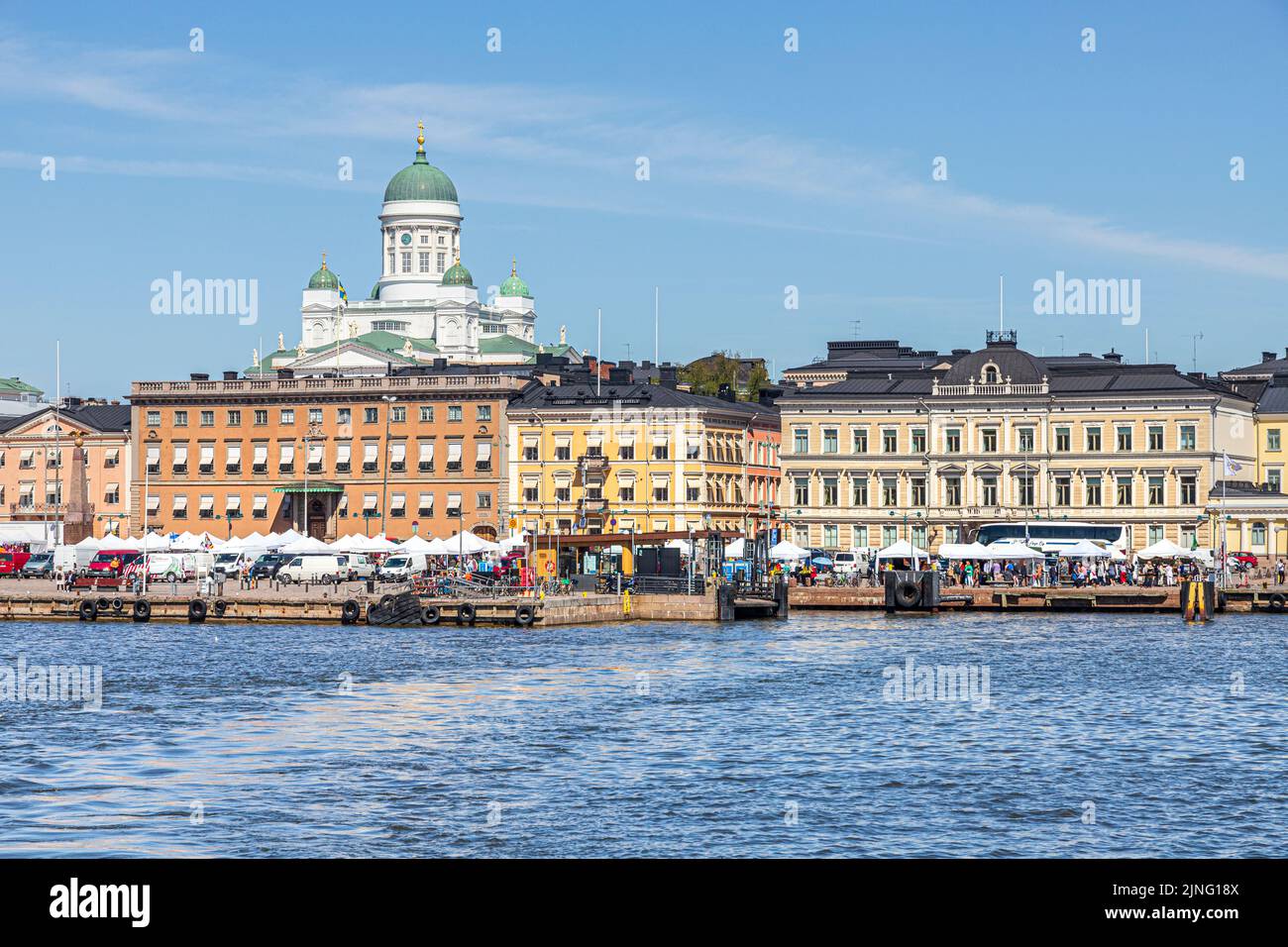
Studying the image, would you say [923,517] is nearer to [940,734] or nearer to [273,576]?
[273,576]

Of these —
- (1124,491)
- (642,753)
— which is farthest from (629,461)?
(642,753)

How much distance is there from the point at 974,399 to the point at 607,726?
8383cm

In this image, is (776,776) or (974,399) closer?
(776,776)

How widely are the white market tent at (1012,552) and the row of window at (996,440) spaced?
2315 centimetres

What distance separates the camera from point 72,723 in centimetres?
4494

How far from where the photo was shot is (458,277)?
634 ft

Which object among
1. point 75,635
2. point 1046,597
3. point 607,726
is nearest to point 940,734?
point 607,726

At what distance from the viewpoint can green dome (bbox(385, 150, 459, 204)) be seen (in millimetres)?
196000

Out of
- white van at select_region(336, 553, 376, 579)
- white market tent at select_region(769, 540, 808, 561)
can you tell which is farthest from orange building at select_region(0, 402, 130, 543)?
white market tent at select_region(769, 540, 808, 561)

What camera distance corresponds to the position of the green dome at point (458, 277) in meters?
193

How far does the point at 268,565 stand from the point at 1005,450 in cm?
4801

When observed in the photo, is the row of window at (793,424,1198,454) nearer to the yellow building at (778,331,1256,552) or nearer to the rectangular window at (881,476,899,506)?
the yellow building at (778,331,1256,552)

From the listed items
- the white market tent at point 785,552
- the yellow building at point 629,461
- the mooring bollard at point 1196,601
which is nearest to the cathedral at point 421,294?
the yellow building at point 629,461

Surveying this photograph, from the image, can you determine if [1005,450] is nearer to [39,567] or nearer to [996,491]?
[996,491]
